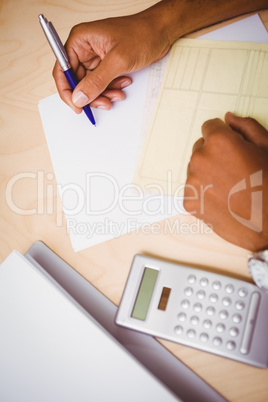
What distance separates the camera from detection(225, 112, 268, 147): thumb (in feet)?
1.53

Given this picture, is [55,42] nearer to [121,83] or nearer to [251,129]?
[121,83]

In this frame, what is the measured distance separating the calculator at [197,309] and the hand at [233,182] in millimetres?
69

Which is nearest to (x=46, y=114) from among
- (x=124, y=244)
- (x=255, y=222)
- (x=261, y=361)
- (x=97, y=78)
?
(x=97, y=78)

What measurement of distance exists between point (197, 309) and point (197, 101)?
1.03 feet

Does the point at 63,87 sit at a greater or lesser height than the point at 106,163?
greater

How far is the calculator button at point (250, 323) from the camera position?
1.27 ft

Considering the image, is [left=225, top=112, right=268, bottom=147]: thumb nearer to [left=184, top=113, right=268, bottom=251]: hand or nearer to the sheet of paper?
[left=184, top=113, right=268, bottom=251]: hand

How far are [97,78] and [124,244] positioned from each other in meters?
0.28

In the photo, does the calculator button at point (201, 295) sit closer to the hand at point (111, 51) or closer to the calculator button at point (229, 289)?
the calculator button at point (229, 289)

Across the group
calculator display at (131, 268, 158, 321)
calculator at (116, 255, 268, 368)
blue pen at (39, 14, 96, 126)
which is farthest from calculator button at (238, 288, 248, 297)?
blue pen at (39, 14, 96, 126)

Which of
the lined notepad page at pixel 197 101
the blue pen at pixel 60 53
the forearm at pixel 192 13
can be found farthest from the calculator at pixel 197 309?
the forearm at pixel 192 13

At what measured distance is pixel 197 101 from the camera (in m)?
0.52

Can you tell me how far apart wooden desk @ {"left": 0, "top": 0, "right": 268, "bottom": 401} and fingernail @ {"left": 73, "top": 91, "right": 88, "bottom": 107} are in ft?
0.30

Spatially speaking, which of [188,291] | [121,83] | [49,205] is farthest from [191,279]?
[121,83]
